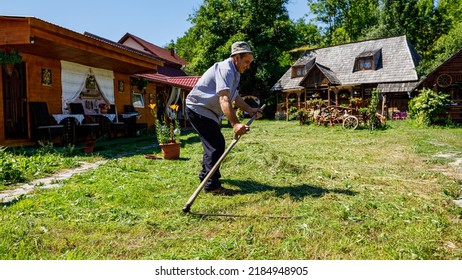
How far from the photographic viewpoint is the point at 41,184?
4602 mm

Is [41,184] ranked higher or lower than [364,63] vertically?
lower

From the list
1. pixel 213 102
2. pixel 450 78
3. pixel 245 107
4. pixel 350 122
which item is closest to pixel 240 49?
pixel 213 102

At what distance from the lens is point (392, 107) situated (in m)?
26.5

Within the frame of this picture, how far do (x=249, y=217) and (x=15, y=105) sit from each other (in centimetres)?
979

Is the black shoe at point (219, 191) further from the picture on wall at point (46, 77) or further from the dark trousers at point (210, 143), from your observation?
the picture on wall at point (46, 77)

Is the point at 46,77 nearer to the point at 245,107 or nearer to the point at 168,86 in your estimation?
the point at 245,107

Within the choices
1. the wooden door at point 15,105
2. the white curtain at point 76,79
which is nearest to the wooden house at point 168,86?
the white curtain at point 76,79

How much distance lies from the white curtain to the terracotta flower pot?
5093mm

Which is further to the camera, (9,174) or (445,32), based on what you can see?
(445,32)

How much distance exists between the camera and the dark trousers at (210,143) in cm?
412

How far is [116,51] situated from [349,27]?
46.1 metres

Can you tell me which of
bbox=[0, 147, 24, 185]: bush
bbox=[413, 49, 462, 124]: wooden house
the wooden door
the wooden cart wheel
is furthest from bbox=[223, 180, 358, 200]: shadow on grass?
bbox=[413, 49, 462, 124]: wooden house

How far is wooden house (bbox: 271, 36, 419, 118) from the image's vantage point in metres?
25.7

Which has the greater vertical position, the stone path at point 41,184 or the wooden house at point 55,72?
the wooden house at point 55,72
